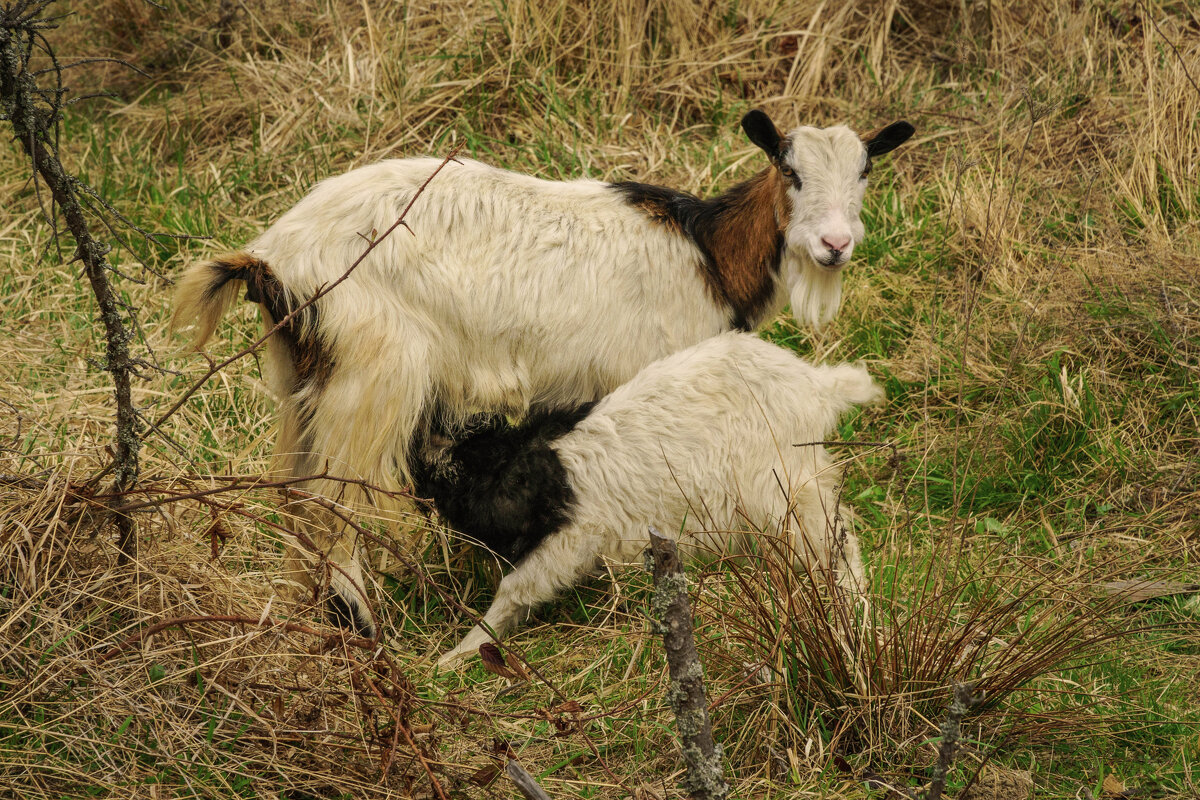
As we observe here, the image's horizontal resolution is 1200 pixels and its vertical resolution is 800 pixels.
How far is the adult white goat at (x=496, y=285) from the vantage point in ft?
11.3

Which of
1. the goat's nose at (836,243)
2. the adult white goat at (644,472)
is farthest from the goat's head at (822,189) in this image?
the adult white goat at (644,472)

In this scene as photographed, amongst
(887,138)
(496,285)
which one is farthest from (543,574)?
(887,138)

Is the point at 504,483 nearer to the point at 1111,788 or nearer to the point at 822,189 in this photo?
the point at 822,189

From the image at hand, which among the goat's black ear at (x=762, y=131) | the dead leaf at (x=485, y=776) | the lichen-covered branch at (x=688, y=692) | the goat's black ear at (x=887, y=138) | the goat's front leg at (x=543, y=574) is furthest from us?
the goat's black ear at (x=887, y=138)

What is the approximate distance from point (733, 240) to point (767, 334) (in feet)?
4.31

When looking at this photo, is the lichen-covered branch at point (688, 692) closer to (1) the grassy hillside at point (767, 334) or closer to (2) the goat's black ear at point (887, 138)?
(1) the grassy hillside at point (767, 334)

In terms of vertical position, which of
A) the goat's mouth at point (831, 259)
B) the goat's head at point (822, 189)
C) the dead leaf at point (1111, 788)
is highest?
the goat's head at point (822, 189)

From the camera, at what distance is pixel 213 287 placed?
3357 millimetres

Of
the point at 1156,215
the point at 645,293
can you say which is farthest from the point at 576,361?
the point at 1156,215

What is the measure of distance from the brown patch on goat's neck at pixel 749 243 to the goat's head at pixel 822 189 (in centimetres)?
3

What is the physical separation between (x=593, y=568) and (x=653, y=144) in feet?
10.4

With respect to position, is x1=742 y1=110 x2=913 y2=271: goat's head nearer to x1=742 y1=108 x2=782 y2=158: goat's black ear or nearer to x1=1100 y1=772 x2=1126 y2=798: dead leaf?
x1=742 y1=108 x2=782 y2=158: goat's black ear

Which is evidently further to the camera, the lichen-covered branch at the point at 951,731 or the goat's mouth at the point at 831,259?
the goat's mouth at the point at 831,259

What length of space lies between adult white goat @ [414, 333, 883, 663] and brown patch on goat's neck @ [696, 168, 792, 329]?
447 mm
